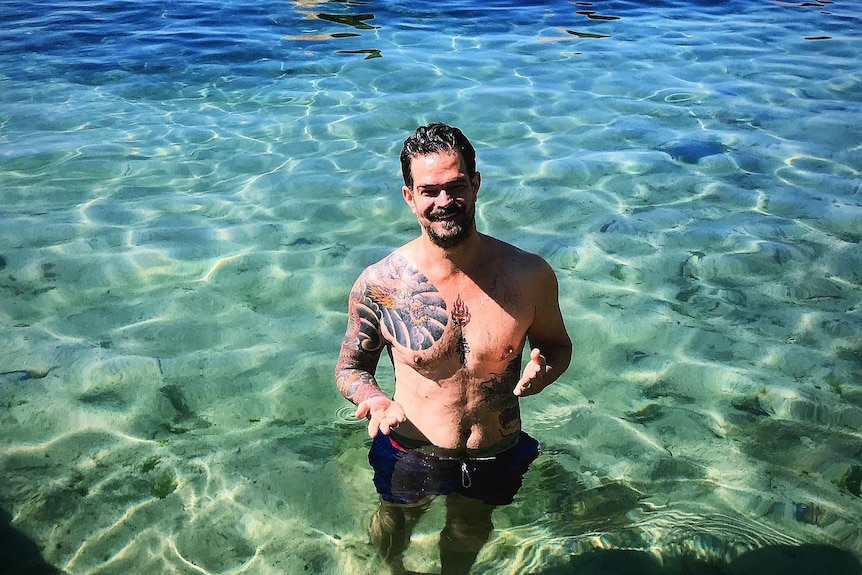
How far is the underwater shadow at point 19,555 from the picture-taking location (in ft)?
8.89

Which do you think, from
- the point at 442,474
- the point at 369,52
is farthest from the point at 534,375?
the point at 369,52

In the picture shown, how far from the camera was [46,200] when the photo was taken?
5.58 metres

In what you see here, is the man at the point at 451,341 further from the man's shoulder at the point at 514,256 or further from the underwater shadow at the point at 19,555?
the underwater shadow at the point at 19,555

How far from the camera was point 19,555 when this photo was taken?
9.07ft

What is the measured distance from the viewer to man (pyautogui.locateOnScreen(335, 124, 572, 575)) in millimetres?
2412

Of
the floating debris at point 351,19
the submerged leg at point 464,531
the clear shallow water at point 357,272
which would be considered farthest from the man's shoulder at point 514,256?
the floating debris at point 351,19

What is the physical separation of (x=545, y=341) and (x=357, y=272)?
216cm

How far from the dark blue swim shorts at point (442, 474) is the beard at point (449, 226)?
2.56 ft

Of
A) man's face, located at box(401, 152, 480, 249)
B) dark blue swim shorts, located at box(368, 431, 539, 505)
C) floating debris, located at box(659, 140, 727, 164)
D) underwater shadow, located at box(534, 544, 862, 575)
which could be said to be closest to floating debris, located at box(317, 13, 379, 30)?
floating debris, located at box(659, 140, 727, 164)

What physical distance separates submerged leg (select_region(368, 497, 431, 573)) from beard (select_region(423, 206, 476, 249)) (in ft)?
3.27

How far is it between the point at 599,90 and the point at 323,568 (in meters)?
6.37

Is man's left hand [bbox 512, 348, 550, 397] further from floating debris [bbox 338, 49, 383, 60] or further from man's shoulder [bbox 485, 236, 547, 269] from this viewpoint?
floating debris [bbox 338, 49, 383, 60]

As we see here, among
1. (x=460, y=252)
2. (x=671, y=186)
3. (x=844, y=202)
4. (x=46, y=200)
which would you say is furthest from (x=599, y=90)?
(x=460, y=252)

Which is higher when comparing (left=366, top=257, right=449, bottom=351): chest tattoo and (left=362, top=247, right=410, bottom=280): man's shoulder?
(left=362, top=247, right=410, bottom=280): man's shoulder
